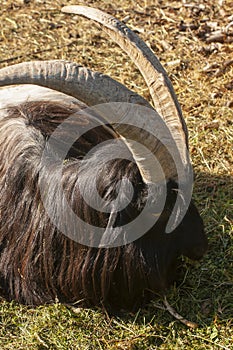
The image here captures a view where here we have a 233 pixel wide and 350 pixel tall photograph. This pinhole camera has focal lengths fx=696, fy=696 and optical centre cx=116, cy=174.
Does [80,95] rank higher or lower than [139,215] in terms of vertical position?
higher

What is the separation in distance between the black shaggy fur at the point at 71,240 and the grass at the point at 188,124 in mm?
140

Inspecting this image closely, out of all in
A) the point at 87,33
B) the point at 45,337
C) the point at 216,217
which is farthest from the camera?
the point at 87,33

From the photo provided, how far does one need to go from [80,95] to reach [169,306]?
4.55 ft

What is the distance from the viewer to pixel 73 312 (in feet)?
13.4

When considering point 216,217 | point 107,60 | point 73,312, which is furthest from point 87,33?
point 73,312

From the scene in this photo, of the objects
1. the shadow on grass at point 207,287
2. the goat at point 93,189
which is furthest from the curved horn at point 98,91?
the shadow on grass at point 207,287

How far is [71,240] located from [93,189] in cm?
33

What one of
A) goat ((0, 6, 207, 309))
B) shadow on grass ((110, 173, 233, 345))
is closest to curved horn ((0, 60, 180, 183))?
goat ((0, 6, 207, 309))

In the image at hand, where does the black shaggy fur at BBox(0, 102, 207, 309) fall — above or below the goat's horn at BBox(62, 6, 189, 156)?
below

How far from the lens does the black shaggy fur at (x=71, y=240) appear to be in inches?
146

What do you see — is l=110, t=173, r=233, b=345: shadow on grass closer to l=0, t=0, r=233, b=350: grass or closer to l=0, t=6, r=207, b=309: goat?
l=0, t=0, r=233, b=350: grass

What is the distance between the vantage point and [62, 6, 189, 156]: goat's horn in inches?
138

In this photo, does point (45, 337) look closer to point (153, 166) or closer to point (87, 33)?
point (153, 166)

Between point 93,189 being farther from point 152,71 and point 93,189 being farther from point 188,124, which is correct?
point 188,124
